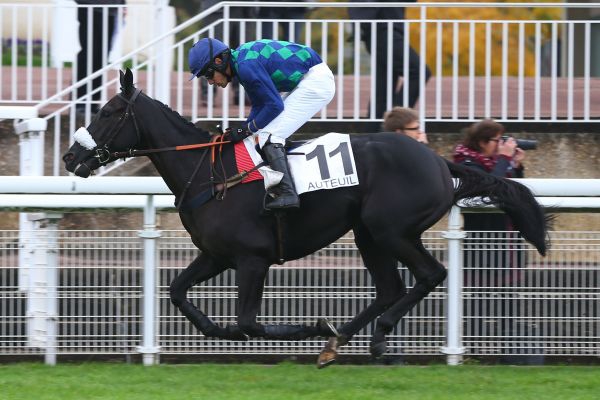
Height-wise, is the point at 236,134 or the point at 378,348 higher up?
the point at 236,134

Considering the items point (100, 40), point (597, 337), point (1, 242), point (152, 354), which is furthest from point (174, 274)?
point (100, 40)

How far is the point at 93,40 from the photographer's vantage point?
9.93 metres

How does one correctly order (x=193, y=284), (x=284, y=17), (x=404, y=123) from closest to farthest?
(x=193, y=284) < (x=404, y=123) < (x=284, y=17)

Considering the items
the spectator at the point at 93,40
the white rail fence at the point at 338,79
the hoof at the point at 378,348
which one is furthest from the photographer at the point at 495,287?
the spectator at the point at 93,40

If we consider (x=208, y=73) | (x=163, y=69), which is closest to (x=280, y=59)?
(x=208, y=73)

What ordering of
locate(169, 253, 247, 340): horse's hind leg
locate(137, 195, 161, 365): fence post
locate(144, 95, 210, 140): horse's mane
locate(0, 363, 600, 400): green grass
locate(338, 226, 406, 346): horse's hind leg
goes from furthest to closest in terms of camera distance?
locate(137, 195, 161, 365): fence post, locate(338, 226, 406, 346): horse's hind leg, locate(144, 95, 210, 140): horse's mane, locate(169, 253, 247, 340): horse's hind leg, locate(0, 363, 600, 400): green grass

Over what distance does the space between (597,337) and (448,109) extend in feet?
10.6

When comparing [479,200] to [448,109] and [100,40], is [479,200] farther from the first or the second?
[100,40]

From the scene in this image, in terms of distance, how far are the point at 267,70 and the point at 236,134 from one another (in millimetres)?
387

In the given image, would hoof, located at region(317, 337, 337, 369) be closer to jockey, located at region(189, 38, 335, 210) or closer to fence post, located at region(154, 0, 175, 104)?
jockey, located at region(189, 38, 335, 210)

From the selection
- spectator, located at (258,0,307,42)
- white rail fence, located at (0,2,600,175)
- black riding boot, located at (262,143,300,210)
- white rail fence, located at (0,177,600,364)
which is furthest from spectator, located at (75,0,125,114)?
black riding boot, located at (262,143,300,210)

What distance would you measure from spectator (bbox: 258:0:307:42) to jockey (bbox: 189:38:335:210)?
8.95 ft

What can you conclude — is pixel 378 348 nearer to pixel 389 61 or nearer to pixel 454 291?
pixel 454 291

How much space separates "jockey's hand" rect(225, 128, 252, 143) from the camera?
6629mm
